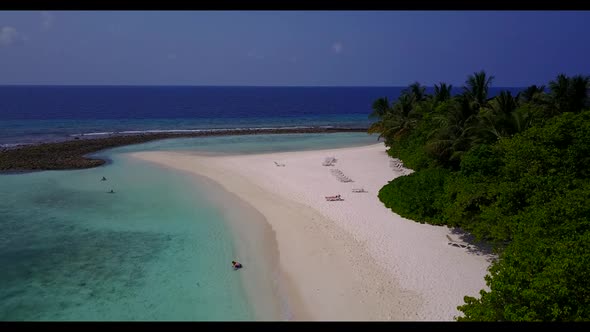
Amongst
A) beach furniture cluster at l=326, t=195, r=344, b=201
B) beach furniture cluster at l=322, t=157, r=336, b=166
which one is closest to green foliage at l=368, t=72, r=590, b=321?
beach furniture cluster at l=326, t=195, r=344, b=201

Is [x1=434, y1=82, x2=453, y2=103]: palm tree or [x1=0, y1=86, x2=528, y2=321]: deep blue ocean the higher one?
[x1=434, y1=82, x2=453, y2=103]: palm tree

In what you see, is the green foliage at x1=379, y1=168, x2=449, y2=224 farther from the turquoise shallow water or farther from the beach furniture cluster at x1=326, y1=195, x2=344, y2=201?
the turquoise shallow water

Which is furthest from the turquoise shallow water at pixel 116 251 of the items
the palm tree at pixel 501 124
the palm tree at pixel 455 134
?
the palm tree at pixel 501 124

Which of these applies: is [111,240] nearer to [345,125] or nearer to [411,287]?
[411,287]

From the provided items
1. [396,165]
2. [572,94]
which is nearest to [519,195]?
[572,94]
